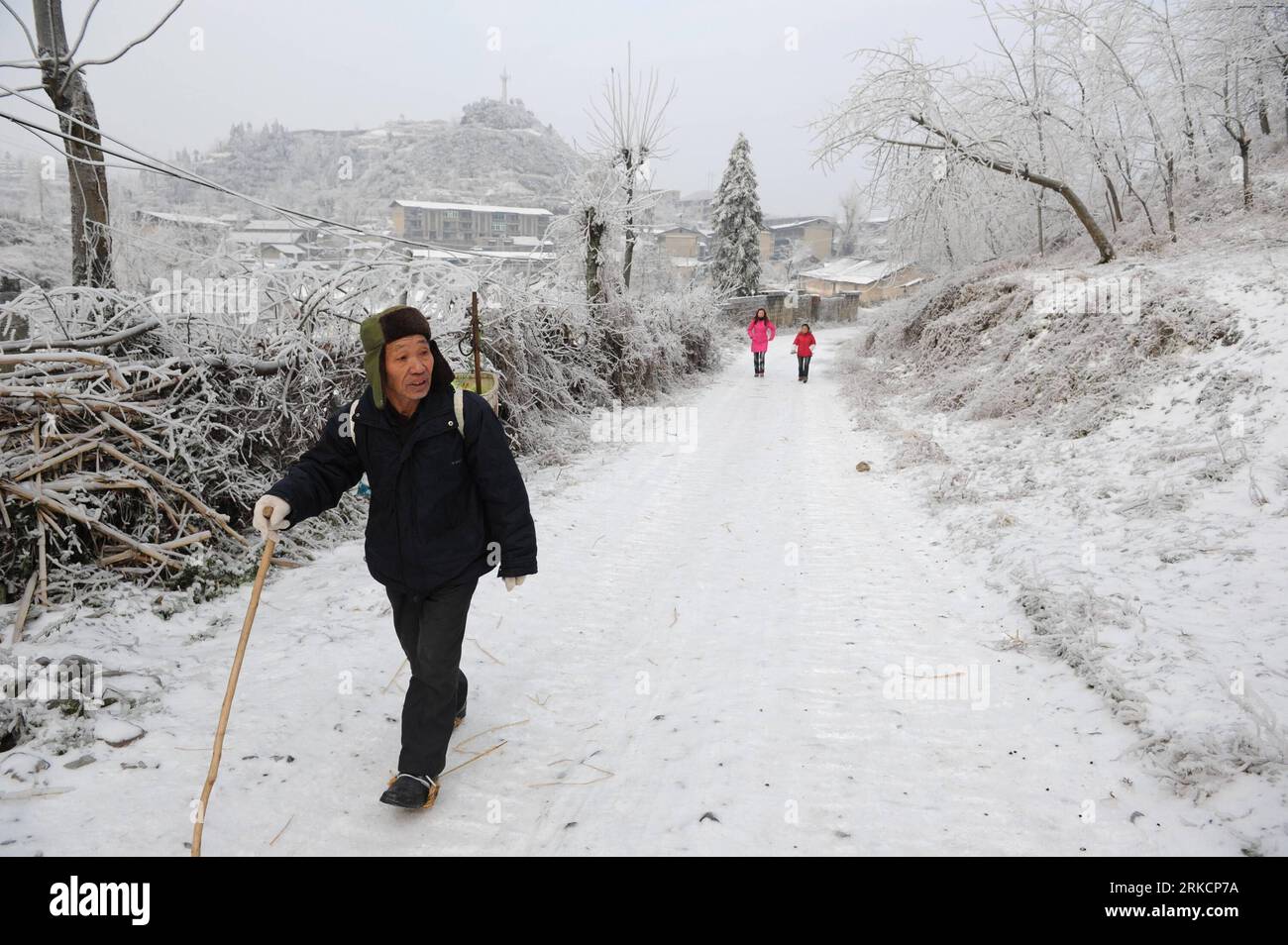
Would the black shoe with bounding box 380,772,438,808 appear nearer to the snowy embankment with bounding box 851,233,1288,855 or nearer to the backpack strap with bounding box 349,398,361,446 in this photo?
the backpack strap with bounding box 349,398,361,446

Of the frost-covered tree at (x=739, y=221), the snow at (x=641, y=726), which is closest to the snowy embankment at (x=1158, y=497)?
the snow at (x=641, y=726)

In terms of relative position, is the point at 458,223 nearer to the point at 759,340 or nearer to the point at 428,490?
the point at 759,340

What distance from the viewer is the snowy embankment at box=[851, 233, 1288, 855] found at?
116 inches

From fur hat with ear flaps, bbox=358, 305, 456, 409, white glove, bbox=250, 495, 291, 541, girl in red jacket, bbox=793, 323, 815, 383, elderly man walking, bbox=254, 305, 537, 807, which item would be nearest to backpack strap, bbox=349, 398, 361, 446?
elderly man walking, bbox=254, 305, 537, 807

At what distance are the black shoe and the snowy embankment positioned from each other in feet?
9.39

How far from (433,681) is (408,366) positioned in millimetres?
→ 1284

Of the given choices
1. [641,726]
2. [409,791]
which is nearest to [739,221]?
[641,726]

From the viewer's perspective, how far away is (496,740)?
3316mm

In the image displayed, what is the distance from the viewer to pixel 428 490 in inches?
109

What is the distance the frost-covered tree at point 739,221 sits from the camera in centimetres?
3862

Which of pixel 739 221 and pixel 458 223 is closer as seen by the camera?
pixel 739 221

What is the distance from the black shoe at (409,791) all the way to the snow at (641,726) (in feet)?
0.31

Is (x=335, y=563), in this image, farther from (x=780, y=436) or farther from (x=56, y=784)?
(x=780, y=436)

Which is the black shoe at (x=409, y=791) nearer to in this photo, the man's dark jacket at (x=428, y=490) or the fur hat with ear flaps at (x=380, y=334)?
the man's dark jacket at (x=428, y=490)
